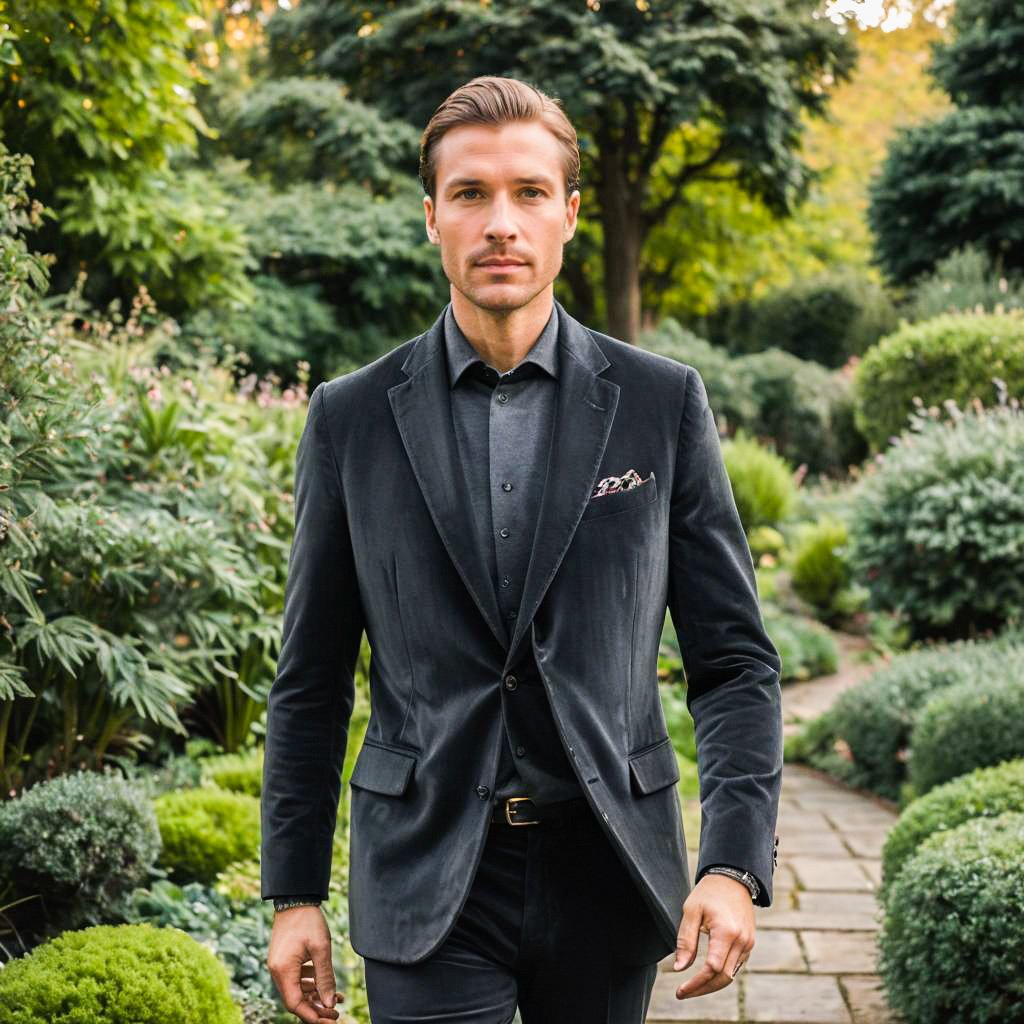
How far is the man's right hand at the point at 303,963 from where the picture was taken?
1954 mm

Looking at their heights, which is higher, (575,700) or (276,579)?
(575,700)

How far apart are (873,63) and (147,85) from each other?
93.1 feet

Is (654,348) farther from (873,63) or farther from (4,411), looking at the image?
(873,63)

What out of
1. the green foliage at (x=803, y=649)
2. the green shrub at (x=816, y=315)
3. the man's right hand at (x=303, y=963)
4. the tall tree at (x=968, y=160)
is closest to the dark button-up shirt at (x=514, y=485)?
the man's right hand at (x=303, y=963)

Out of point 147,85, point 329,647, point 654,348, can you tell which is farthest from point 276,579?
point 654,348

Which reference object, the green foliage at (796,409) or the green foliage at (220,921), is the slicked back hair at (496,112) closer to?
the green foliage at (220,921)

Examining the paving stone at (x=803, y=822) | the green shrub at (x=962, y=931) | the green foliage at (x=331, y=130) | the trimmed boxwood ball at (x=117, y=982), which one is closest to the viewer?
the trimmed boxwood ball at (x=117, y=982)

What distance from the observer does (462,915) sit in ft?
6.15

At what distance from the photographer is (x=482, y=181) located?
1971 millimetres

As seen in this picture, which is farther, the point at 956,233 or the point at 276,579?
the point at 956,233

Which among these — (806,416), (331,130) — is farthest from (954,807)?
(806,416)

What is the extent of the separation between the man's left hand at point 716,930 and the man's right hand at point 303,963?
0.54 m

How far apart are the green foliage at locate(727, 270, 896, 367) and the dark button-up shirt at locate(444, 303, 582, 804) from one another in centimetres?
2114

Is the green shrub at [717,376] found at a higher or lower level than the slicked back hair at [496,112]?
lower
